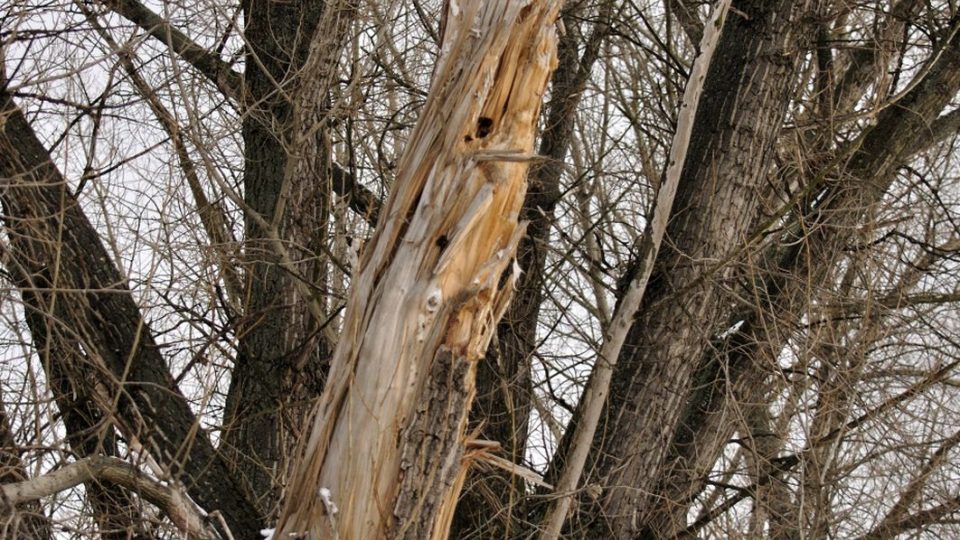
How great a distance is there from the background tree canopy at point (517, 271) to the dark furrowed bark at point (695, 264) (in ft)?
0.06

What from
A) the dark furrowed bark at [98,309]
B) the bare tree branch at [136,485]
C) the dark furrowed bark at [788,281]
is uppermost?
the dark furrowed bark at [788,281]

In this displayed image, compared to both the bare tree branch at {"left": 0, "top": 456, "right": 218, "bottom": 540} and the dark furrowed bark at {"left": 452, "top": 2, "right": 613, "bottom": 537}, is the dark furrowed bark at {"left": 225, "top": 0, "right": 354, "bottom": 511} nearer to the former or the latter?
the dark furrowed bark at {"left": 452, "top": 2, "right": 613, "bottom": 537}

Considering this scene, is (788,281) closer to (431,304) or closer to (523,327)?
(523,327)

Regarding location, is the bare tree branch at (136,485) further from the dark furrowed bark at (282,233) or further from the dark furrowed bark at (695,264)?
the dark furrowed bark at (695,264)

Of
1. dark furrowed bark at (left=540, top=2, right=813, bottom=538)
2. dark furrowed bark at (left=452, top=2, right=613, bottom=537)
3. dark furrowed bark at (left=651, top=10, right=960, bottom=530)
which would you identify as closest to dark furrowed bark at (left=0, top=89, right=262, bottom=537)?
dark furrowed bark at (left=452, top=2, right=613, bottom=537)

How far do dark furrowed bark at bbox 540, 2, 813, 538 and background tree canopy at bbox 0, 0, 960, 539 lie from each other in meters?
0.02

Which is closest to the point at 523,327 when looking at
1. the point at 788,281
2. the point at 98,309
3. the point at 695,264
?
the point at 695,264

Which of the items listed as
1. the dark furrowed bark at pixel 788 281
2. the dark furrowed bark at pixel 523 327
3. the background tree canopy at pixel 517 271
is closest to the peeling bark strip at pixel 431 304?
the background tree canopy at pixel 517 271

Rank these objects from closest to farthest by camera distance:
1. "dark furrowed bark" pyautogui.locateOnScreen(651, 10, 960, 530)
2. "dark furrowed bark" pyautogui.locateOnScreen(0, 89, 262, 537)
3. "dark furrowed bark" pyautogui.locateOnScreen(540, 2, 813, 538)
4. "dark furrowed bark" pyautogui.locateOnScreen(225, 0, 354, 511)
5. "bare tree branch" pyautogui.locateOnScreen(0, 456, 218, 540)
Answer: "bare tree branch" pyautogui.locateOnScreen(0, 456, 218, 540) → "dark furrowed bark" pyautogui.locateOnScreen(0, 89, 262, 537) → "dark furrowed bark" pyautogui.locateOnScreen(540, 2, 813, 538) → "dark furrowed bark" pyautogui.locateOnScreen(651, 10, 960, 530) → "dark furrowed bark" pyautogui.locateOnScreen(225, 0, 354, 511)

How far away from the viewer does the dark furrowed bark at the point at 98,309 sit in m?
5.07

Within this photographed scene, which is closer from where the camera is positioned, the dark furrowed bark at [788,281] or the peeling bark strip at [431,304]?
the peeling bark strip at [431,304]

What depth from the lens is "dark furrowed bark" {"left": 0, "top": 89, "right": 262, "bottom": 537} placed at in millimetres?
5066

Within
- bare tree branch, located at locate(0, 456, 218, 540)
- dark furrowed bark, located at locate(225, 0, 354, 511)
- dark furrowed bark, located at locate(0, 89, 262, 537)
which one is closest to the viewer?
bare tree branch, located at locate(0, 456, 218, 540)

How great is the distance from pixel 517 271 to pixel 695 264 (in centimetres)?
207
